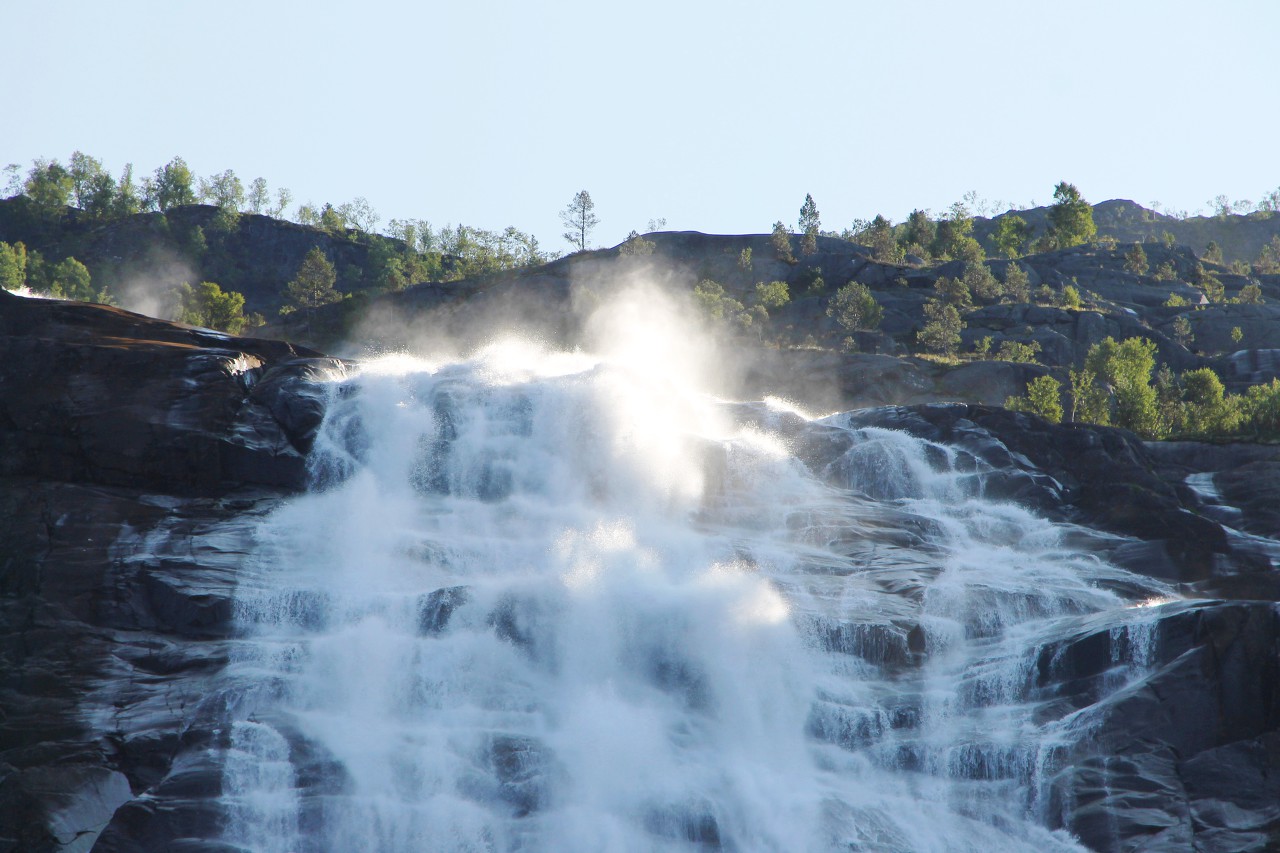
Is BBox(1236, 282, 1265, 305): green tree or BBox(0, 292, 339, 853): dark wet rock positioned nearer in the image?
BBox(0, 292, 339, 853): dark wet rock

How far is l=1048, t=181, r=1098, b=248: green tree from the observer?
407 ft

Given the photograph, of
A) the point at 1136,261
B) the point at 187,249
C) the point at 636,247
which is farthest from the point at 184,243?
the point at 1136,261

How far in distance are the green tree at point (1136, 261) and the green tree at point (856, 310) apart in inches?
1535

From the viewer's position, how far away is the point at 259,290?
13538 centimetres

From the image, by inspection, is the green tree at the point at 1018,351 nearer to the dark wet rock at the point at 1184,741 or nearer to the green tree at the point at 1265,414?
the green tree at the point at 1265,414

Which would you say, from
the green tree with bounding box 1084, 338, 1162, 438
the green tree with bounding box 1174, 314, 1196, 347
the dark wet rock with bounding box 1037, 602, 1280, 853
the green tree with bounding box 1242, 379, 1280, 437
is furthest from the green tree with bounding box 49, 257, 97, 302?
the dark wet rock with bounding box 1037, 602, 1280, 853

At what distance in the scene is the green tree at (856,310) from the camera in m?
80.9

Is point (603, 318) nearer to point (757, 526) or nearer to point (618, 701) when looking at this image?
point (757, 526)

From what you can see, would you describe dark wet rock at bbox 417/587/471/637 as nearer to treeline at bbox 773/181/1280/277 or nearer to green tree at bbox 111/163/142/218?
treeline at bbox 773/181/1280/277

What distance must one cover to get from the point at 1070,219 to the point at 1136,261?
58.6 feet

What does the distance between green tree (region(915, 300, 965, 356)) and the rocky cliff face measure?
3016cm

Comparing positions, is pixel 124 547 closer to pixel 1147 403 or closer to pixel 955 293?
pixel 1147 403

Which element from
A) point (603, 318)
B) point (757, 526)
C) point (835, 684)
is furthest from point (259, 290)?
point (835, 684)

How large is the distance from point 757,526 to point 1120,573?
40.0 ft
